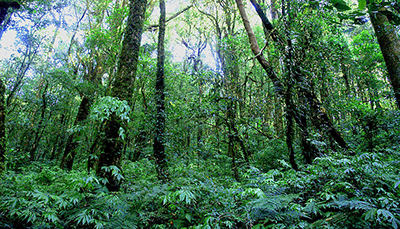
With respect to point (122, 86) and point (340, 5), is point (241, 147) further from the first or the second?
point (340, 5)

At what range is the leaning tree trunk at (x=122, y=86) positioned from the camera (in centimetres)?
364

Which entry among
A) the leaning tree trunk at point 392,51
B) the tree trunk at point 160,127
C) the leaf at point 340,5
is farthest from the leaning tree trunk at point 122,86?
the leaning tree trunk at point 392,51

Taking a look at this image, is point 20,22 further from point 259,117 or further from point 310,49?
point 310,49

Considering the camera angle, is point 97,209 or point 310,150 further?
point 310,150

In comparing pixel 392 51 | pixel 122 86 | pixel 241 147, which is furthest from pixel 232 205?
pixel 392 51

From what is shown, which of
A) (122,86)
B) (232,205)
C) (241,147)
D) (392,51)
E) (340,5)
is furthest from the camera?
(241,147)

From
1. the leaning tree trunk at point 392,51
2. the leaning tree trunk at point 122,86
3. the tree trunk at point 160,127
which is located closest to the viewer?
the leaning tree trunk at point 122,86

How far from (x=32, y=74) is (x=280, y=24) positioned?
28440 mm

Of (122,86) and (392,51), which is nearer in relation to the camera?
(122,86)

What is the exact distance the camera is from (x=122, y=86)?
411cm

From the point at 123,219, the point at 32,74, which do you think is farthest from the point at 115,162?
the point at 32,74

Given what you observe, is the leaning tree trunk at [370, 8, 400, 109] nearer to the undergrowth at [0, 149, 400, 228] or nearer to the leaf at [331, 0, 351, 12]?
the undergrowth at [0, 149, 400, 228]

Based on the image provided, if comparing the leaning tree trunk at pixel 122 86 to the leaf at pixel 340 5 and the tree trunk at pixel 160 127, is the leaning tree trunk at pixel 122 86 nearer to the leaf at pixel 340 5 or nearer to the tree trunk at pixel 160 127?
the tree trunk at pixel 160 127

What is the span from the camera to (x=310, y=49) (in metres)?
5.27
